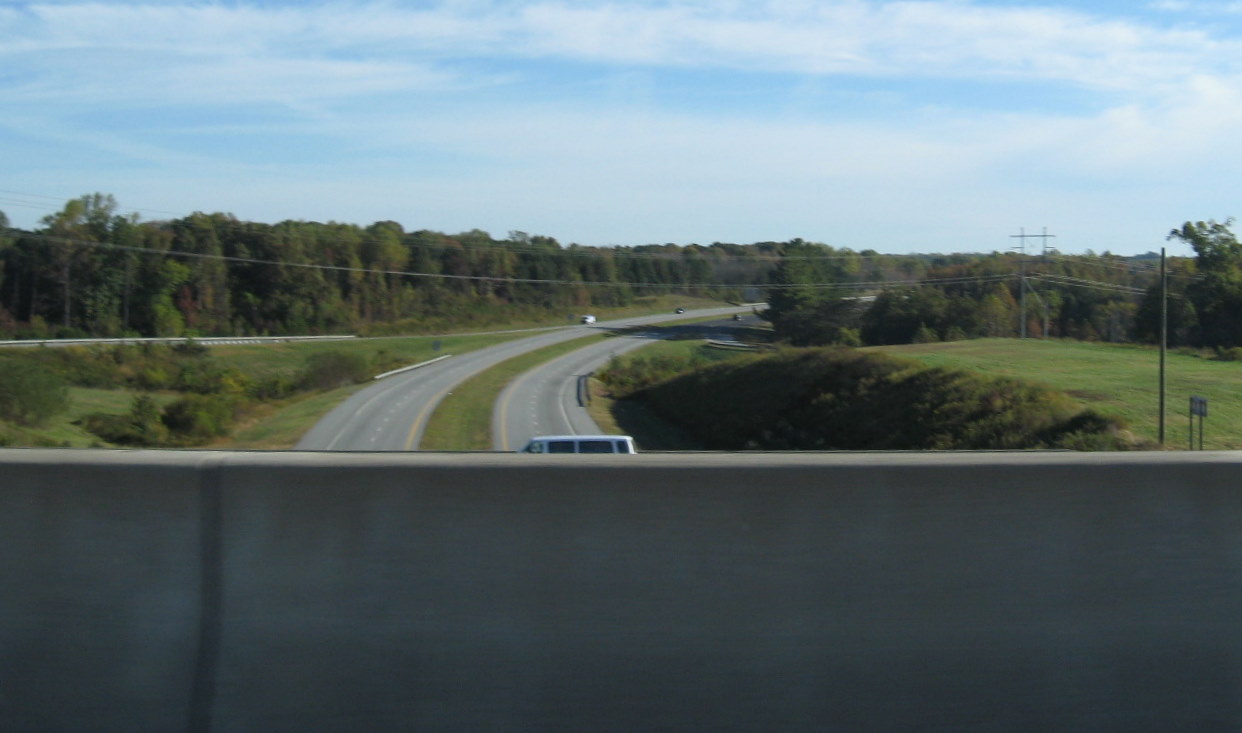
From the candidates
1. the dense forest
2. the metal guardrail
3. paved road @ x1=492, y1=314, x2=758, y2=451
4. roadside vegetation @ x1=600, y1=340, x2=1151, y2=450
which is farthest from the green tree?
the metal guardrail

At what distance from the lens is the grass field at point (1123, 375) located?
984 inches

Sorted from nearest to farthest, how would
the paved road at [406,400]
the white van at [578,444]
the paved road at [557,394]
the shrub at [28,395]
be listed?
the white van at [578,444]
the shrub at [28,395]
the paved road at [406,400]
the paved road at [557,394]

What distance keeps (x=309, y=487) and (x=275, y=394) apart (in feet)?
96.8

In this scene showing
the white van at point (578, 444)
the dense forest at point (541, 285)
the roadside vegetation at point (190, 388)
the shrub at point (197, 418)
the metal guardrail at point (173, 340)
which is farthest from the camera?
the dense forest at point (541, 285)

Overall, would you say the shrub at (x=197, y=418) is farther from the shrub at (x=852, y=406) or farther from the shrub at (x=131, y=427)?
the shrub at (x=852, y=406)

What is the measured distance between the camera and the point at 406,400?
Answer: 31.1m

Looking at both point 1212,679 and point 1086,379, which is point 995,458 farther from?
point 1086,379

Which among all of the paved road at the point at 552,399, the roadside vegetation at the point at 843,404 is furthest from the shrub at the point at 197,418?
the roadside vegetation at the point at 843,404

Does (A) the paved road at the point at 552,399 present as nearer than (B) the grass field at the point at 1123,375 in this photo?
No

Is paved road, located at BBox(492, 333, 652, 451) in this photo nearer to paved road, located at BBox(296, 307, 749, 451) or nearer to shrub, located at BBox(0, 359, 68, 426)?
paved road, located at BBox(296, 307, 749, 451)

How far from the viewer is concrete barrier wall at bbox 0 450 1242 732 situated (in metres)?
3.93

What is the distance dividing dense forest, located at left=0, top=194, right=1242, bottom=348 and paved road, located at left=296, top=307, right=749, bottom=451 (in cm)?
366

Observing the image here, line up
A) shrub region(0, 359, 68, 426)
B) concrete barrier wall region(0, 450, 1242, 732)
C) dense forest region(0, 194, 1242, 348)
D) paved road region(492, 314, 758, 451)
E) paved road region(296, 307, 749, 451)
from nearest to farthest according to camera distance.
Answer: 1. concrete barrier wall region(0, 450, 1242, 732)
2. shrub region(0, 359, 68, 426)
3. paved road region(296, 307, 749, 451)
4. paved road region(492, 314, 758, 451)
5. dense forest region(0, 194, 1242, 348)

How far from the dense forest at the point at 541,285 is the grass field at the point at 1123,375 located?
138 centimetres
